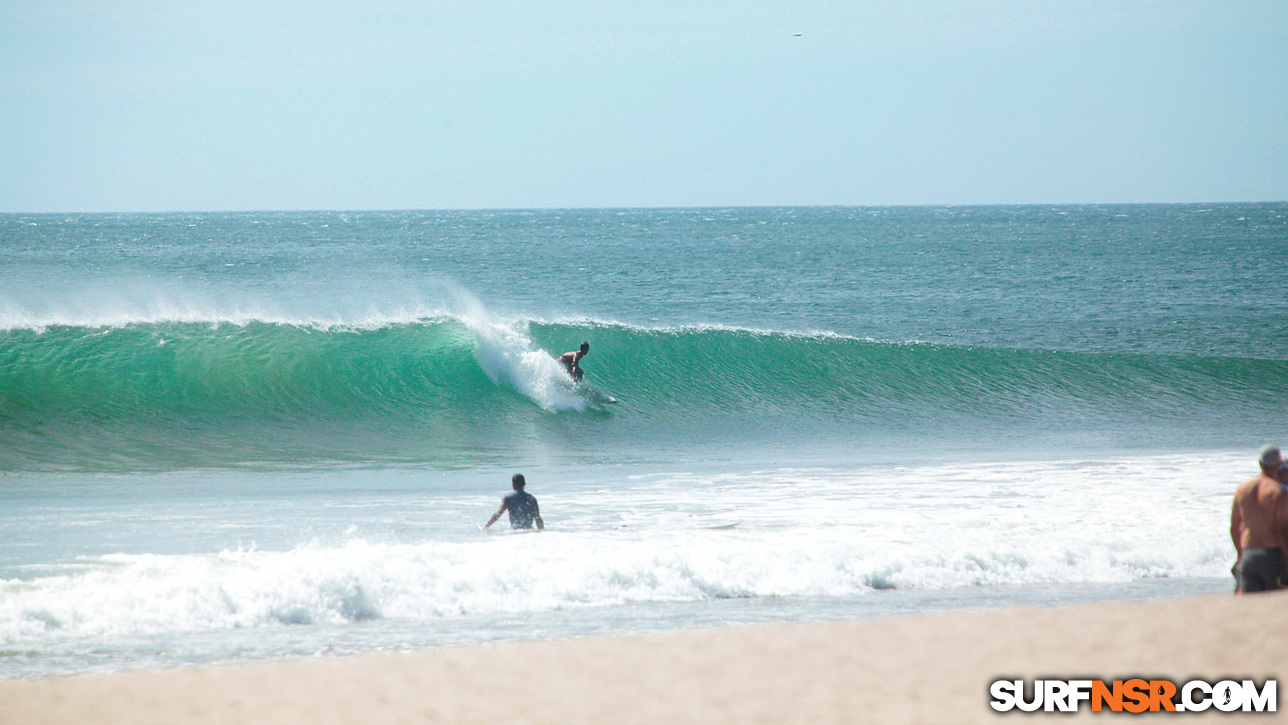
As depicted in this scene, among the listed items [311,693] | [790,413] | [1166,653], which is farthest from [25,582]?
[790,413]

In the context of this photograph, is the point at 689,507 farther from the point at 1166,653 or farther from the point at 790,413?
the point at 790,413

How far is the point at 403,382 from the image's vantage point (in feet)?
45.4

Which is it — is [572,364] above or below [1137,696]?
above

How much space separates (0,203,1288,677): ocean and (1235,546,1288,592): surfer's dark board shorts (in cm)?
136

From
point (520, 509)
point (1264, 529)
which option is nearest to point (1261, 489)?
point (1264, 529)

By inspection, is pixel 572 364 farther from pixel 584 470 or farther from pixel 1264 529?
pixel 1264 529

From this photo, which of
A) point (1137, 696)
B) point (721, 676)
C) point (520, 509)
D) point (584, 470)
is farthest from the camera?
point (584, 470)

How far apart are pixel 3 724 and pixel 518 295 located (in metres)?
31.0

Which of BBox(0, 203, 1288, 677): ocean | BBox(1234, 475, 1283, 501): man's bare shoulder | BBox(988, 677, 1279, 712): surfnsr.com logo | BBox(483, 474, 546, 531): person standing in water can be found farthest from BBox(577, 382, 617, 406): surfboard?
BBox(988, 677, 1279, 712): surfnsr.com logo

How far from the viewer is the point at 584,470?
1043 centimetres

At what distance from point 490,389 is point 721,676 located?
10.2m

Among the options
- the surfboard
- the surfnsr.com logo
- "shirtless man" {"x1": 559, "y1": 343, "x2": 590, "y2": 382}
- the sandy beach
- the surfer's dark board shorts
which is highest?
"shirtless man" {"x1": 559, "y1": 343, "x2": 590, "y2": 382}

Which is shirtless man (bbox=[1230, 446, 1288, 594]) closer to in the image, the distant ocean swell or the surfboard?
the distant ocean swell

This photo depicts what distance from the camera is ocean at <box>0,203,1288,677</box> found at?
5.80 metres
